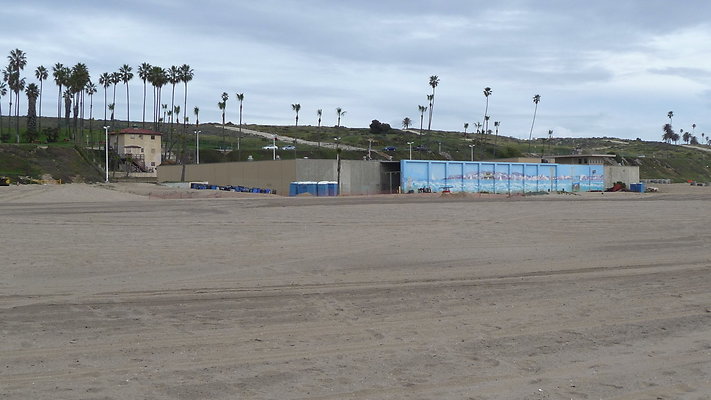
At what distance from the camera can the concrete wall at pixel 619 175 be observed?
292 feet

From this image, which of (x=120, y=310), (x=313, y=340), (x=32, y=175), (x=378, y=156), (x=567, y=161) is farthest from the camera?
(x=378, y=156)

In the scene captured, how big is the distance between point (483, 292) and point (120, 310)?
5.81 m

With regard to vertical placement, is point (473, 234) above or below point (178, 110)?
below

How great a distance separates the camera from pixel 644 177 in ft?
464

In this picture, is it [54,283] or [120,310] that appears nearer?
[120,310]

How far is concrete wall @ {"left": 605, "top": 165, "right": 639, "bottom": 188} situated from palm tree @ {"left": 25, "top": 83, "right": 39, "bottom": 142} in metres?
88.1

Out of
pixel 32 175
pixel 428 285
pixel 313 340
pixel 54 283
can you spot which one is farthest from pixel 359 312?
pixel 32 175

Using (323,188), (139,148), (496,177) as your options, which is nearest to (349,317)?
(323,188)

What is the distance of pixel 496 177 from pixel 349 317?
6816cm

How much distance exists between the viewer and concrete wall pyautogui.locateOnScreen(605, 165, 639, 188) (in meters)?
89.1

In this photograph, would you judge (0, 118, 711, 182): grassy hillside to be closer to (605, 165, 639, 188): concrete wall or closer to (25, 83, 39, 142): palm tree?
(25, 83, 39, 142): palm tree

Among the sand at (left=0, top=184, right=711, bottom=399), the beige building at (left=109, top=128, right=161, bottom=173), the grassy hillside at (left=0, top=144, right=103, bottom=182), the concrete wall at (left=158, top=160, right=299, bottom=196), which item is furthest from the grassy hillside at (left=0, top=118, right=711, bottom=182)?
the sand at (left=0, top=184, right=711, bottom=399)

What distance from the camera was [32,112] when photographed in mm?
123875

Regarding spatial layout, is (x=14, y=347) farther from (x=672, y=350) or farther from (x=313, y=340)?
(x=672, y=350)
